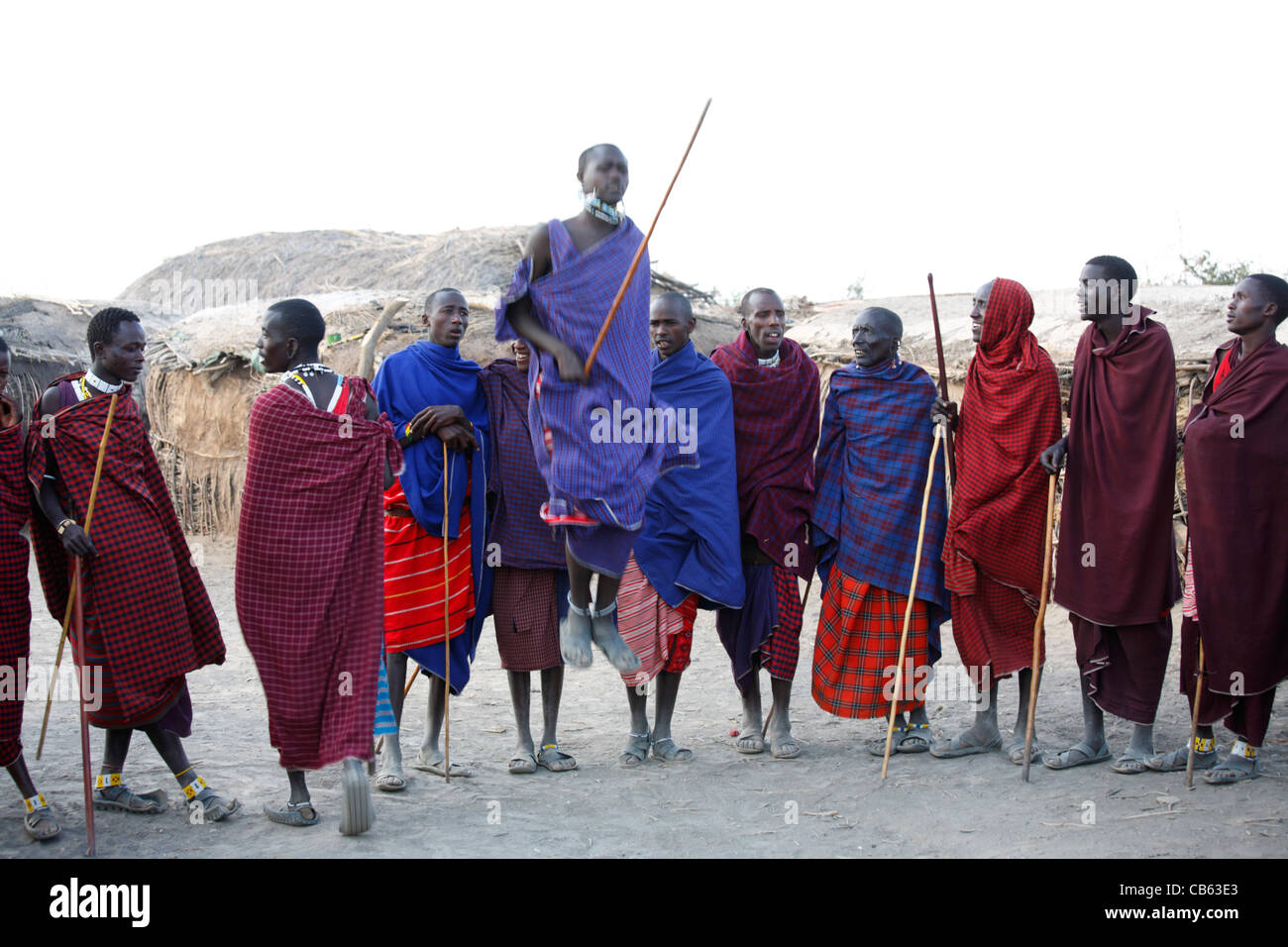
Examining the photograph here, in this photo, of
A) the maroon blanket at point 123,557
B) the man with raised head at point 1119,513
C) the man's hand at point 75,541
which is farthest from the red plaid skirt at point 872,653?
the man's hand at point 75,541

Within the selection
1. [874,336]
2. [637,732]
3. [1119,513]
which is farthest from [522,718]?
[1119,513]

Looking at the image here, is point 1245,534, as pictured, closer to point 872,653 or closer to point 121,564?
point 872,653

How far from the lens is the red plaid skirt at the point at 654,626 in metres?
5.81

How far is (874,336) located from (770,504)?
3.48 feet

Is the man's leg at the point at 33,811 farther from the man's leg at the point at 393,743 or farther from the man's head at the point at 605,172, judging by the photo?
the man's head at the point at 605,172

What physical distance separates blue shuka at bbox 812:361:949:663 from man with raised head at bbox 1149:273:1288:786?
4.16ft

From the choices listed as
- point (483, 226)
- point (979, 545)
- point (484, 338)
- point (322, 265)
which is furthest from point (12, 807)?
point (322, 265)

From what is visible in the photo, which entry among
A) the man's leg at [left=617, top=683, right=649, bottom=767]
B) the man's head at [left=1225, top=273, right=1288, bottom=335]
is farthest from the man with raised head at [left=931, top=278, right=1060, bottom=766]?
the man's leg at [left=617, top=683, right=649, bottom=767]

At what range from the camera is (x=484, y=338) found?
1181 centimetres

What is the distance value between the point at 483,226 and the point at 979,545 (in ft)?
40.6

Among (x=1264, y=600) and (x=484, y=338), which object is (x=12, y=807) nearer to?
(x=1264, y=600)

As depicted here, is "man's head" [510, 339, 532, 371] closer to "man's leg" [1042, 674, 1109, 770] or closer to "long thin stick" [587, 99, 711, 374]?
"long thin stick" [587, 99, 711, 374]

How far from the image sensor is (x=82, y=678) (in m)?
4.56

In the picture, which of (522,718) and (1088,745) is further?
(522,718)
